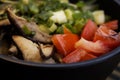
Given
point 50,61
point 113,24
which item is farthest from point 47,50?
point 113,24

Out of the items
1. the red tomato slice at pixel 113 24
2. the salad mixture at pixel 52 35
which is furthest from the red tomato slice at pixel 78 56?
the red tomato slice at pixel 113 24

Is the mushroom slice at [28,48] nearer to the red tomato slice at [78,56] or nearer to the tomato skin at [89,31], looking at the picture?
the red tomato slice at [78,56]

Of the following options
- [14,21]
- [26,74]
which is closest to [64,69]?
[26,74]

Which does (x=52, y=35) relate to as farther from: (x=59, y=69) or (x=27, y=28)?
(x=59, y=69)

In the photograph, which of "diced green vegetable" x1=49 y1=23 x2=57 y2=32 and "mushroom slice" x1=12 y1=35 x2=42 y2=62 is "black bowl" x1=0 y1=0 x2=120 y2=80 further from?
"diced green vegetable" x1=49 y1=23 x2=57 y2=32

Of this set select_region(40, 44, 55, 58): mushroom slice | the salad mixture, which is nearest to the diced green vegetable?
the salad mixture

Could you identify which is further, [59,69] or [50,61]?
[50,61]
